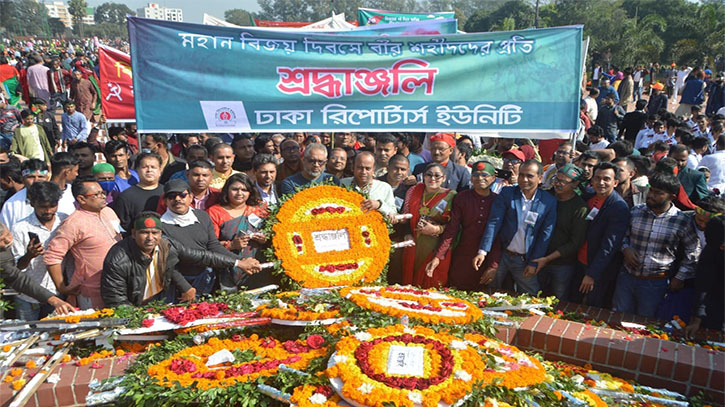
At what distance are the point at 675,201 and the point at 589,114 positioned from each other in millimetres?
8108

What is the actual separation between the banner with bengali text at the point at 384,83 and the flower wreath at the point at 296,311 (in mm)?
2224

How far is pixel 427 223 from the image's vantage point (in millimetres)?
5137

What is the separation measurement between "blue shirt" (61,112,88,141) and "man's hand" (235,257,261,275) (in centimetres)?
872

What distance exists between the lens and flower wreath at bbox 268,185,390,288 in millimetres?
4738

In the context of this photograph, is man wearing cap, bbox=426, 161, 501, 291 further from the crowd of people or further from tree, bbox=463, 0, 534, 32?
tree, bbox=463, 0, 534, 32

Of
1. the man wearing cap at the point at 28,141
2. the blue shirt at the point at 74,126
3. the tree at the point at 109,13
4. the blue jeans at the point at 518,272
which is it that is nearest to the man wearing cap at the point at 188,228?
the blue jeans at the point at 518,272

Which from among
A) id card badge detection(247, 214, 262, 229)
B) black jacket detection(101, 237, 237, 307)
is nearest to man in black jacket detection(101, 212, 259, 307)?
black jacket detection(101, 237, 237, 307)

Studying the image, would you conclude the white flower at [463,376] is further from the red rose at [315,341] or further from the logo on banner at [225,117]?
the logo on banner at [225,117]

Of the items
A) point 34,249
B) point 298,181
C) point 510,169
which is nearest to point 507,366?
point 298,181

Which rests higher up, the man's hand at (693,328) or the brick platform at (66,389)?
the man's hand at (693,328)

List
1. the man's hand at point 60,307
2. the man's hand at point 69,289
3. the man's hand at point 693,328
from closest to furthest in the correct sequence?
the man's hand at point 60,307, the man's hand at point 693,328, the man's hand at point 69,289

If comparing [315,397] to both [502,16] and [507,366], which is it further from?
[502,16]

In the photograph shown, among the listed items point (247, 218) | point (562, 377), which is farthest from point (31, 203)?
point (562, 377)

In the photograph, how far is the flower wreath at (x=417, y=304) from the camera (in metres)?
3.84
